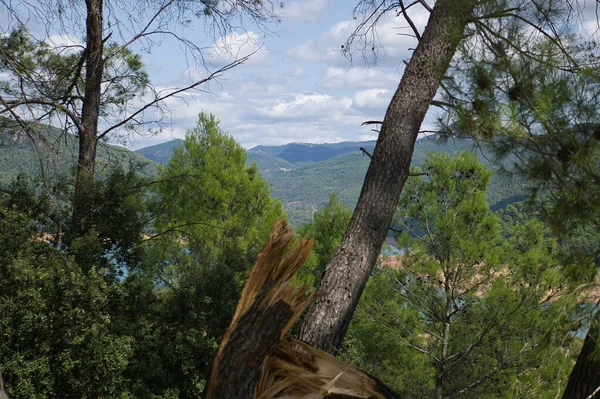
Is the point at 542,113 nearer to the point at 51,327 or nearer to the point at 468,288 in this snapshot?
the point at 51,327

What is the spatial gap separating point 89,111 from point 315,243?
4961 mm

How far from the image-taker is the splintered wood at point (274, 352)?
2.43 metres

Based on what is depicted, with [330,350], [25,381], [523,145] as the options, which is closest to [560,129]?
[523,145]

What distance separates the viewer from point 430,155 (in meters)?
12.9

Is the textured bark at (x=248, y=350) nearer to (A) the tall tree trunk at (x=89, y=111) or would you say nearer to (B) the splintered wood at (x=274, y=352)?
(B) the splintered wood at (x=274, y=352)

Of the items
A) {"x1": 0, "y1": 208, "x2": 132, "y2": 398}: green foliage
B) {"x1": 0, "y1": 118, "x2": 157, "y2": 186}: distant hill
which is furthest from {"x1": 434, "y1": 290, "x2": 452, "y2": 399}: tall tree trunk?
{"x1": 0, "y1": 118, "x2": 157, "y2": 186}: distant hill

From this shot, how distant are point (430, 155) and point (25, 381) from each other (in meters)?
9.65

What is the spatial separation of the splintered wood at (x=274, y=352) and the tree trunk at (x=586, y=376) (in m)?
1.01

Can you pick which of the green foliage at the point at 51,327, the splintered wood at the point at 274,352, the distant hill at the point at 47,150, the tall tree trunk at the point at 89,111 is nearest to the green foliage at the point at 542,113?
the splintered wood at the point at 274,352

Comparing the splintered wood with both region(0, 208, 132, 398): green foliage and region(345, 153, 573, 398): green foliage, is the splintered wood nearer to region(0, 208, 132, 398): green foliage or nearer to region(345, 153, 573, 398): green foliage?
region(0, 208, 132, 398): green foliage

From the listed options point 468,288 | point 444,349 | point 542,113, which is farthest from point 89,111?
point 468,288

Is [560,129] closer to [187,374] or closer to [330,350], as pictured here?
[330,350]

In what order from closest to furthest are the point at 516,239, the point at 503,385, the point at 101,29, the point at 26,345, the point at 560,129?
the point at 560,129 < the point at 26,345 < the point at 101,29 < the point at 503,385 < the point at 516,239

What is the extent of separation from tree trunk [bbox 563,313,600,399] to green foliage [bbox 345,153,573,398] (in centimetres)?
753
